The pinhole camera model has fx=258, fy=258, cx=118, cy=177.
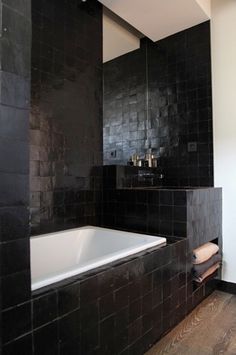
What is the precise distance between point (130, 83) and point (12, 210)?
271 cm

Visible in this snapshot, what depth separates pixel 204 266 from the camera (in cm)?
218

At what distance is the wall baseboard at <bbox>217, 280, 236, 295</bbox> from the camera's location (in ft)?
8.17

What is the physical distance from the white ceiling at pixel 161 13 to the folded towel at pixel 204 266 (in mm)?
2357

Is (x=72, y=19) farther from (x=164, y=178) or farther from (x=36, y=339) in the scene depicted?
(x=36, y=339)

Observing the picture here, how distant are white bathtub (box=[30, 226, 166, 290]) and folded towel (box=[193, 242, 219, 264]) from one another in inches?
17.2

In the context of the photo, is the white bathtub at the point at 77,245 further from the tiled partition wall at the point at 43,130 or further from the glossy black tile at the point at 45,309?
the glossy black tile at the point at 45,309

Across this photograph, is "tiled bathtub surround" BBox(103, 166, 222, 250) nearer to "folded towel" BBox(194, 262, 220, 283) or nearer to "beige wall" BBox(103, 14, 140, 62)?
"folded towel" BBox(194, 262, 220, 283)

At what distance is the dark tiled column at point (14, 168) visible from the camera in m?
0.93

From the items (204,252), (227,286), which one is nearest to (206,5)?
(204,252)

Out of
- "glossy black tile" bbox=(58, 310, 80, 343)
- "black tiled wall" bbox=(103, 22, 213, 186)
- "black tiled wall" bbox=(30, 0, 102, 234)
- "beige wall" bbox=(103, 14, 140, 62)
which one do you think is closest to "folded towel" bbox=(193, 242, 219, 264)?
"black tiled wall" bbox=(103, 22, 213, 186)

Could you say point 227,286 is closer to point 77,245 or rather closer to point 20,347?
point 77,245

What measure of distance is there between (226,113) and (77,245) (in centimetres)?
192

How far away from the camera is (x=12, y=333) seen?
37.3 inches

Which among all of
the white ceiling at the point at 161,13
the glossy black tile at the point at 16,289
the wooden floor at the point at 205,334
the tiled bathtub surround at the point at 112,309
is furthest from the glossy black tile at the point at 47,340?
the white ceiling at the point at 161,13
